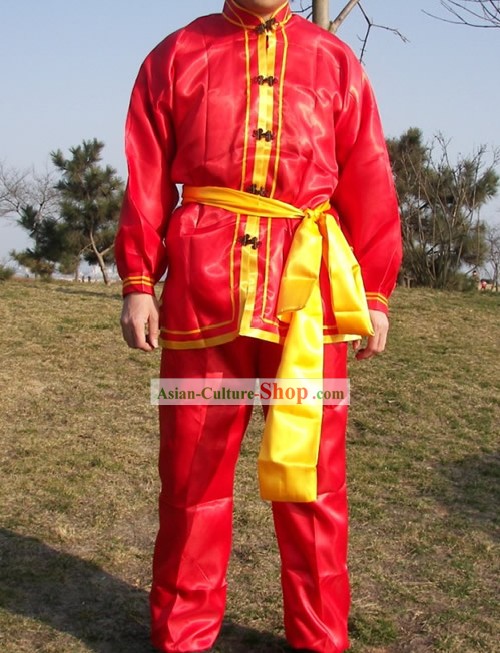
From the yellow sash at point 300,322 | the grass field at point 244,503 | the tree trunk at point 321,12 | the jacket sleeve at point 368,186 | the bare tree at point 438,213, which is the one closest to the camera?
the yellow sash at point 300,322

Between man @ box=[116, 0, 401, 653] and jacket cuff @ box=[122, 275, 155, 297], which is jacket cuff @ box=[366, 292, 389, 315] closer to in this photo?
man @ box=[116, 0, 401, 653]

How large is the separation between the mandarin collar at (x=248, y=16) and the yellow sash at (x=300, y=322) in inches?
16.4

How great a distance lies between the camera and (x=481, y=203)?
37.8 feet

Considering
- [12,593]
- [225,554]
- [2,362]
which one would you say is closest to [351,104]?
[225,554]

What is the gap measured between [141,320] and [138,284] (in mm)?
89

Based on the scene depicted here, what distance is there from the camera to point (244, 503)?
3.44m

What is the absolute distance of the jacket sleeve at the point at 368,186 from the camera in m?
2.16

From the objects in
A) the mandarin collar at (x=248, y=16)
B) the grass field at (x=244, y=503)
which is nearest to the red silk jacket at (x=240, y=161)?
the mandarin collar at (x=248, y=16)

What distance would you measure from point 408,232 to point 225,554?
32.7ft

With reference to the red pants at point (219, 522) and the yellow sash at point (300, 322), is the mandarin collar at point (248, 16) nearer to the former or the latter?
the yellow sash at point (300, 322)

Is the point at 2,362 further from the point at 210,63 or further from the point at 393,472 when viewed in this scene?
the point at 210,63

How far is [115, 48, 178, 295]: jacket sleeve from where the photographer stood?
2.11m

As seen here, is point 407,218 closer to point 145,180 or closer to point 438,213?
point 438,213

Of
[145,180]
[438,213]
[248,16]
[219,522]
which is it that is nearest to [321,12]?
[248,16]
